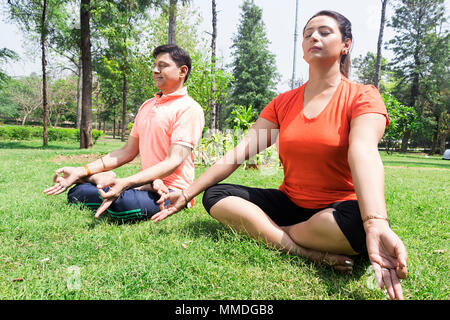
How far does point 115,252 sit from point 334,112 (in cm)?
179

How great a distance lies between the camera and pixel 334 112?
1952mm

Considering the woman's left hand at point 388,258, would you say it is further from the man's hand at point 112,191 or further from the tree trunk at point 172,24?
the tree trunk at point 172,24

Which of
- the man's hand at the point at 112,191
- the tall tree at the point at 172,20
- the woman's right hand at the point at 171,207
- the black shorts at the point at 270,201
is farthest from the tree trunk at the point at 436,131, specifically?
the man's hand at the point at 112,191

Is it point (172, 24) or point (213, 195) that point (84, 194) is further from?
point (172, 24)

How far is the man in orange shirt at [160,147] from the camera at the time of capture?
2590 mm

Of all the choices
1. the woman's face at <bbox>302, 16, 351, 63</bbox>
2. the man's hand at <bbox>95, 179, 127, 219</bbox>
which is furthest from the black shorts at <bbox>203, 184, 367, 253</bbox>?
the woman's face at <bbox>302, 16, 351, 63</bbox>

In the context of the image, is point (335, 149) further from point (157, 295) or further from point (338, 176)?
point (157, 295)

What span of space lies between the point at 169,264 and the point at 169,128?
1326 mm

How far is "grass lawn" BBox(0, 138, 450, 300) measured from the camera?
163cm

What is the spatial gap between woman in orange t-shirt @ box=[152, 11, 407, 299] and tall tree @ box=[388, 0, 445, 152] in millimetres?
34177

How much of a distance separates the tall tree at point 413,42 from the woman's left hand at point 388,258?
Result: 3480cm

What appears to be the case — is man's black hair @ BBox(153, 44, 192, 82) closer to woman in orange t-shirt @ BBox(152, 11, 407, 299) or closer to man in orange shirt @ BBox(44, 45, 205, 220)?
man in orange shirt @ BBox(44, 45, 205, 220)

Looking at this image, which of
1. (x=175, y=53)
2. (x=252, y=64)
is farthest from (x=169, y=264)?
(x=252, y=64)

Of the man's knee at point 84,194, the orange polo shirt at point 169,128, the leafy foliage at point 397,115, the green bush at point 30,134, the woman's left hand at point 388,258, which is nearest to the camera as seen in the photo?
the woman's left hand at point 388,258
